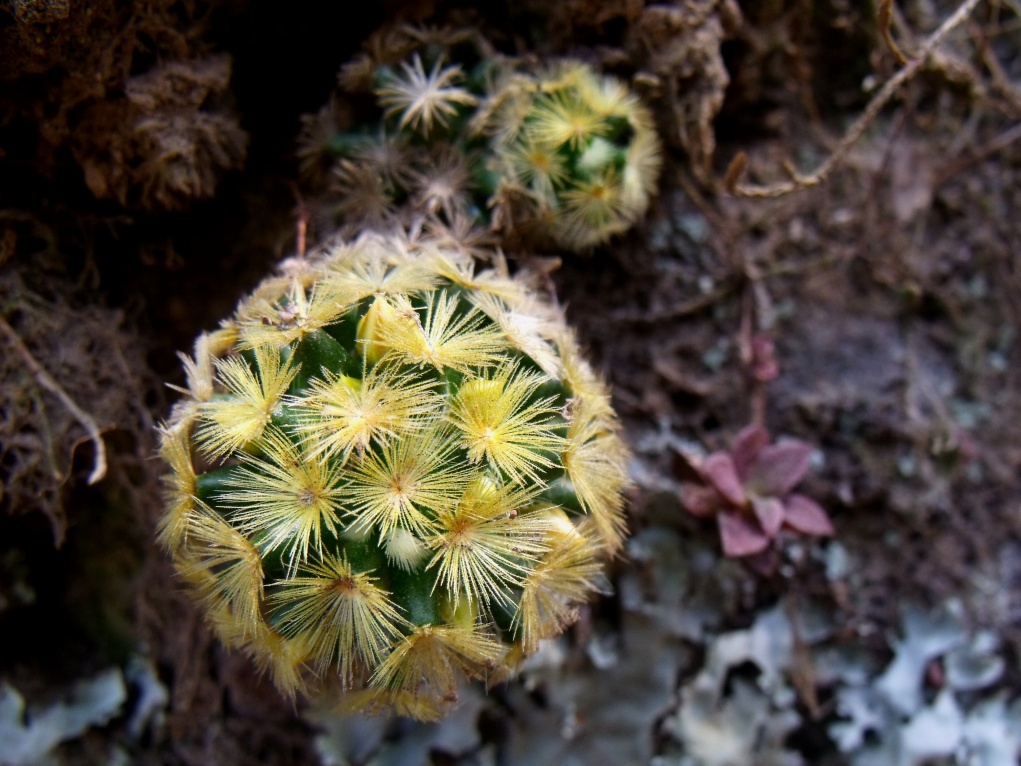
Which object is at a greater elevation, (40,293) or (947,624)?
(40,293)

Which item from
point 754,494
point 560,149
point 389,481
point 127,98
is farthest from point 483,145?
point 754,494

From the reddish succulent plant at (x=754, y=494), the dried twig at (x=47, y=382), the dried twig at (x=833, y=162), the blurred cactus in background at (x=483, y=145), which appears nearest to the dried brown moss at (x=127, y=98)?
the blurred cactus in background at (x=483, y=145)

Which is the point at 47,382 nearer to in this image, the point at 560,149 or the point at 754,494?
the point at 560,149

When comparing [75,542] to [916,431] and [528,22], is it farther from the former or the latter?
[916,431]

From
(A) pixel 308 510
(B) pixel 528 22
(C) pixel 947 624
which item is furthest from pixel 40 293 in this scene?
(C) pixel 947 624

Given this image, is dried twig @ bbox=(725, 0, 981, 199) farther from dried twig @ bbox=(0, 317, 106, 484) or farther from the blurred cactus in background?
dried twig @ bbox=(0, 317, 106, 484)

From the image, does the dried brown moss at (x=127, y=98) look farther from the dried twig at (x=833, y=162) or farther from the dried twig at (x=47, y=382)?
the dried twig at (x=833, y=162)

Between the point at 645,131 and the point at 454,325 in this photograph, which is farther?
the point at 645,131
